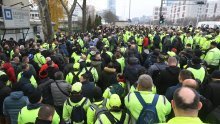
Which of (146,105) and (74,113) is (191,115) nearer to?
(146,105)

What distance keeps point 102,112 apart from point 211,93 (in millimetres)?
2462

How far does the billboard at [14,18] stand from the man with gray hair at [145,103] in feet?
49.0

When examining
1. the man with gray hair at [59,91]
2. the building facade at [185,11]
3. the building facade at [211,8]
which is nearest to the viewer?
the man with gray hair at [59,91]

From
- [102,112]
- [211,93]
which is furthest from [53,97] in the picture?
[211,93]

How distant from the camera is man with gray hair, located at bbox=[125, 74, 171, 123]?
161 inches

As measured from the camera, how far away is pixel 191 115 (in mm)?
2455

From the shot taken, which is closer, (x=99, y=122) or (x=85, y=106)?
(x=99, y=122)

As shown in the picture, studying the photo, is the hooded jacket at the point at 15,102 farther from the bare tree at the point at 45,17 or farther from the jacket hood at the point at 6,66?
the bare tree at the point at 45,17

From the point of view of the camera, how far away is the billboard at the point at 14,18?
1725 cm

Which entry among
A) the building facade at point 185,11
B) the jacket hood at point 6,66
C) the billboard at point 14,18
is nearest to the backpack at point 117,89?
the jacket hood at point 6,66

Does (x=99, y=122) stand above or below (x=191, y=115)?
below

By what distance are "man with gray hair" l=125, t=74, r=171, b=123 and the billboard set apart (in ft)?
49.0

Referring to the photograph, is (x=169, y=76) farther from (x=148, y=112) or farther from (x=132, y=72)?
(x=148, y=112)

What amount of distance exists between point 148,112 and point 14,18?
16.6 metres
